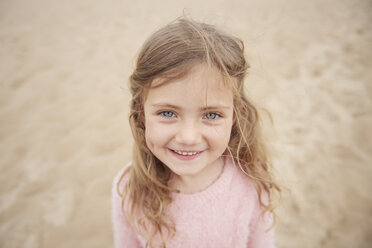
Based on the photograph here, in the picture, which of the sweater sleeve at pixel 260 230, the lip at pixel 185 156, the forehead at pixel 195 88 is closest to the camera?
the forehead at pixel 195 88

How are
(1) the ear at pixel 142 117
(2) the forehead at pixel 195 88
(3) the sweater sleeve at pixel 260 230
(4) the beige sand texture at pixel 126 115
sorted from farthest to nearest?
(4) the beige sand texture at pixel 126 115 → (3) the sweater sleeve at pixel 260 230 → (1) the ear at pixel 142 117 → (2) the forehead at pixel 195 88

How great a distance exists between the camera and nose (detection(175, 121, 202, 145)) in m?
0.88

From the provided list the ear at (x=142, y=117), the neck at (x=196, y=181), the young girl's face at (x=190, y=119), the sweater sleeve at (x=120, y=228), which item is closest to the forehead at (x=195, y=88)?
the young girl's face at (x=190, y=119)

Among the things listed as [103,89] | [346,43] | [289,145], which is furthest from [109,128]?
[346,43]

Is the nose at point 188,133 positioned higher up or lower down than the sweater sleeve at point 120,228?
higher up

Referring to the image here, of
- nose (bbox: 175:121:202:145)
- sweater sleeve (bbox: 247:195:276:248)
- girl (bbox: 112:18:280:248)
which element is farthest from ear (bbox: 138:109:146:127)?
sweater sleeve (bbox: 247:195:276:248)

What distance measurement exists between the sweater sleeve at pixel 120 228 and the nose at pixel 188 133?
1.59 ft

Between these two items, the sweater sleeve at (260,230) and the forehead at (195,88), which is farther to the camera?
the sweater sleeve at (260,230)

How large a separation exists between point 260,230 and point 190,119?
0.68 m

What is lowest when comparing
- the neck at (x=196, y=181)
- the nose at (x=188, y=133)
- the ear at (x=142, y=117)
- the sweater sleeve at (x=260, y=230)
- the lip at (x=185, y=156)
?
the sweater sleeve at (x=260, y=230)

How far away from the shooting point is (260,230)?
120cm

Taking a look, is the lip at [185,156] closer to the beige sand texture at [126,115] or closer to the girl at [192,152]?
the girl at [192,152]

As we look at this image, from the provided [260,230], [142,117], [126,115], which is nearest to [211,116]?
[142,117]

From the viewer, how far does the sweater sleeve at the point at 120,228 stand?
1169 millimetres
